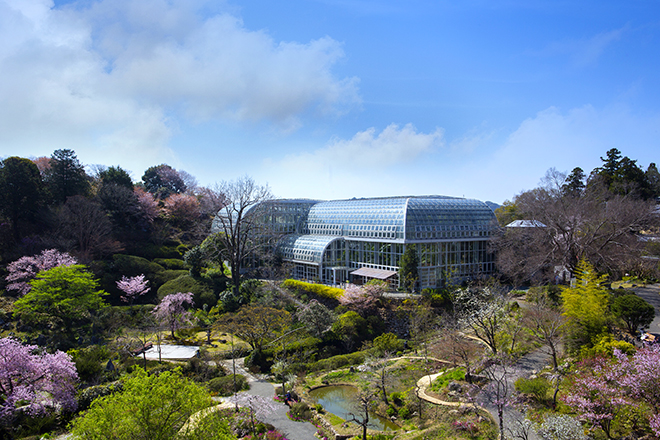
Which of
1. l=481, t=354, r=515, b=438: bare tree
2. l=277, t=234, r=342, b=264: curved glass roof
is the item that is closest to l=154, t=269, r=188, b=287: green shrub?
l=277, t=234, r=342, b=264: curved glass roof

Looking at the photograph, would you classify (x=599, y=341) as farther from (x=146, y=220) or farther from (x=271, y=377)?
(x=146, y=220)

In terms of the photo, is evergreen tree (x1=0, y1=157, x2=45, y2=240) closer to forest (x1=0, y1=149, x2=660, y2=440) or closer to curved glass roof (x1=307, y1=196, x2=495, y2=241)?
forest (x1=0, y1=149, x2=660, y2=440)

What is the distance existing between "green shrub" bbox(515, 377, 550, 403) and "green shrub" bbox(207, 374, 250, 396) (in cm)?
1529

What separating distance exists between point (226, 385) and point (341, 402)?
698 centimetres

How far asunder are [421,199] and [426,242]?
6492 mm

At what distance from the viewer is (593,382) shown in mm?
14633

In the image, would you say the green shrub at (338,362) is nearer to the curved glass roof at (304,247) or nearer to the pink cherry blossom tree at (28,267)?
the curved glass roof at (304,247)

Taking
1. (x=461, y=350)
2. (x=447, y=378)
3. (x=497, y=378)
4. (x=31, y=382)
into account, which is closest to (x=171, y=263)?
(x=31, y=382)

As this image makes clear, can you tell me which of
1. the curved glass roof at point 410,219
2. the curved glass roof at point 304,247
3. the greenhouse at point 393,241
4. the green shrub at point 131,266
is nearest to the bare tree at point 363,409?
the greenhouse at point 393,241

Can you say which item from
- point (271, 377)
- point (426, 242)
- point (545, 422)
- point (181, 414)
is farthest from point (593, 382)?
point (426, 242)

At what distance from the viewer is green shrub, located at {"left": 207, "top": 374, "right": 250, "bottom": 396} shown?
22.2 m

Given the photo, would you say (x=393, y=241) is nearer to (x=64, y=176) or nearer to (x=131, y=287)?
(x=131, y=287)

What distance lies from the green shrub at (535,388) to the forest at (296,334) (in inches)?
3.2

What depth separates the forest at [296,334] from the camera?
14984 mm
